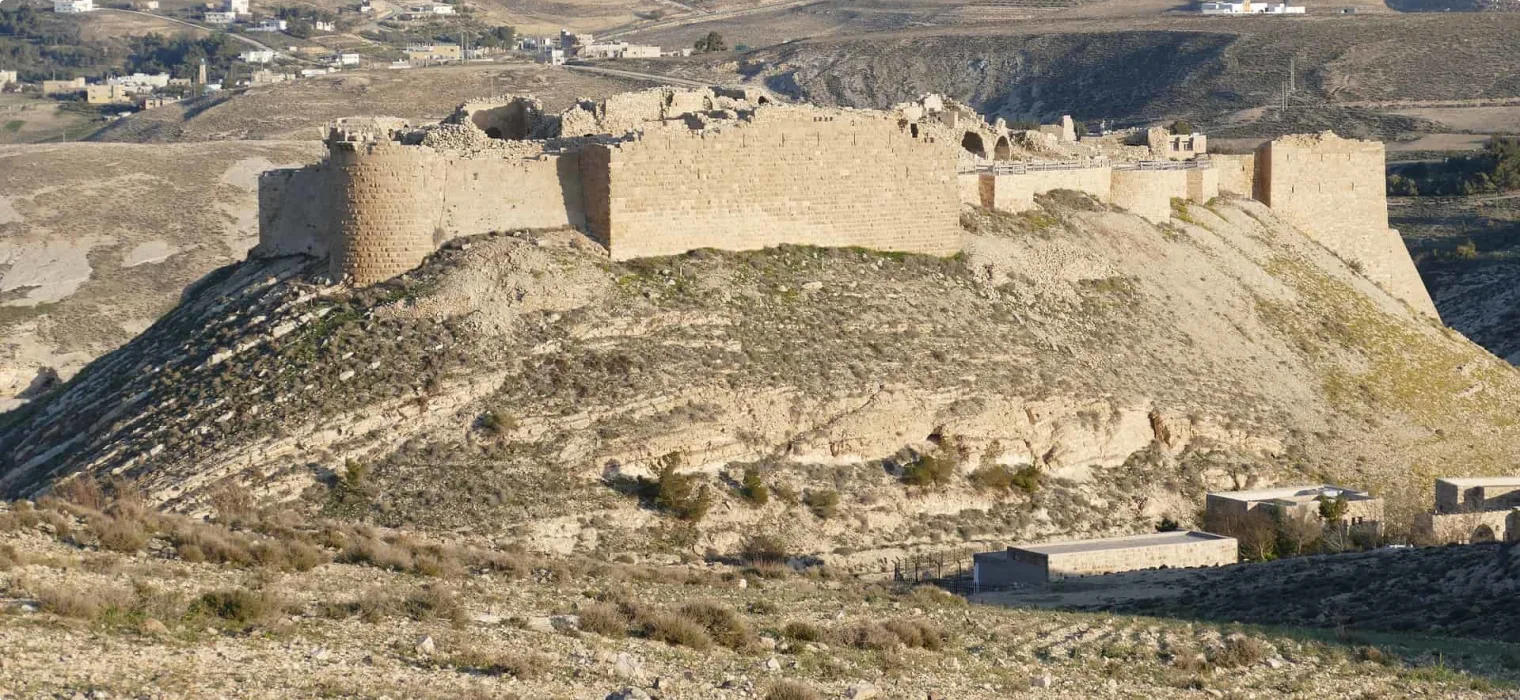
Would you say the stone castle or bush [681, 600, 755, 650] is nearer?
bush [681, 600, 755, 650]

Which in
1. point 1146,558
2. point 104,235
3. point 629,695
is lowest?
point 1146,558

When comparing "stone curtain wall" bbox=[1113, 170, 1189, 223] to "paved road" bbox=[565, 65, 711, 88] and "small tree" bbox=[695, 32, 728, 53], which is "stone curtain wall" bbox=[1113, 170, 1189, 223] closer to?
"paved road" bbox=[565, 65, 711, 88]

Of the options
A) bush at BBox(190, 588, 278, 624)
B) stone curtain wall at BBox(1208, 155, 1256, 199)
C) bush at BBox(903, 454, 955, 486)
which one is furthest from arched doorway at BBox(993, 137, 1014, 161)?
bush at BBox(190, 588, 278, 624)

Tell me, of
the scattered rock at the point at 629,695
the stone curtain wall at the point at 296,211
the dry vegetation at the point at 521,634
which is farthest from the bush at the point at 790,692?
the stone curtain wall at the point at 296,211

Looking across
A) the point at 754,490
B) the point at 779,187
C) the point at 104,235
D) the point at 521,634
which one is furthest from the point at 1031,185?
the point at 104,235

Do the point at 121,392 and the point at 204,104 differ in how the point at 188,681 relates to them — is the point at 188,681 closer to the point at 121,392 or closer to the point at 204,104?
the point at 121,392

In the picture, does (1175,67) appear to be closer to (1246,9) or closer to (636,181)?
(1246,9)
